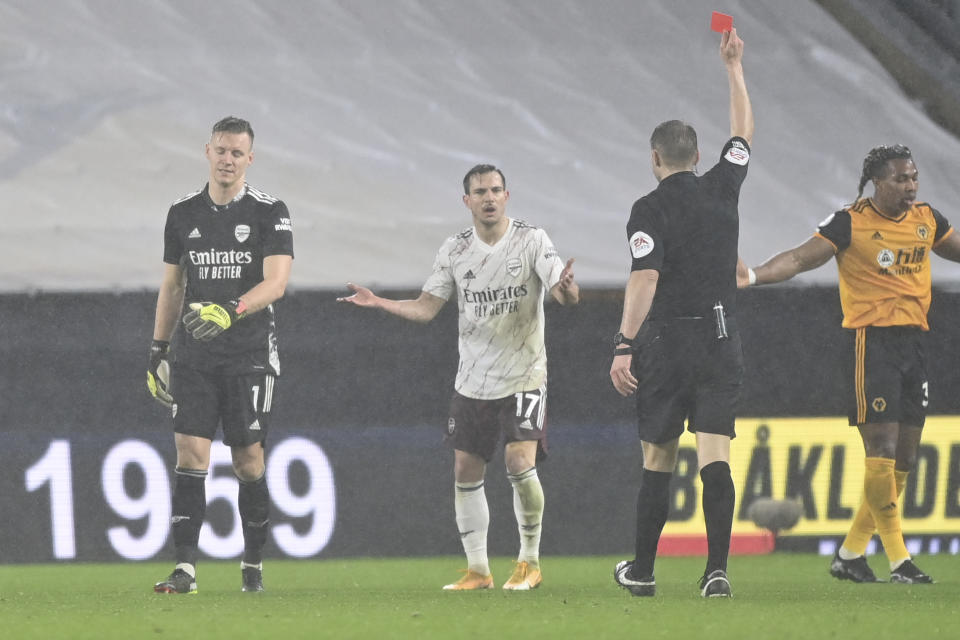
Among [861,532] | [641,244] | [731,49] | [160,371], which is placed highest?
[731,49]

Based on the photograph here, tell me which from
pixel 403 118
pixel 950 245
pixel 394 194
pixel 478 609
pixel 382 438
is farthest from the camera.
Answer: pixel 403 118

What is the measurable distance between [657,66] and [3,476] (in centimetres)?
564

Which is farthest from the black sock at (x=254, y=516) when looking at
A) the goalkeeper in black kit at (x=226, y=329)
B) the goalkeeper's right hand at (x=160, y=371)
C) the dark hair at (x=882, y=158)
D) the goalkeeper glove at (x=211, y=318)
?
the dark hair at (x=882, y=158)

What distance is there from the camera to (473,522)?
737 cm

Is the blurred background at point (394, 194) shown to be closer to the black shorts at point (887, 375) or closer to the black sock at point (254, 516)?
the black shorts at point (887, 375)

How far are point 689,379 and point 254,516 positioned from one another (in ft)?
7.09

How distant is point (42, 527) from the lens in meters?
9.63

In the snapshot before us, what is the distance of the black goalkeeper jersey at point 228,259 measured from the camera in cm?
685

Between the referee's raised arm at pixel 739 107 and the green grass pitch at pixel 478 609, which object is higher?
the referee's raised arm at pixel 739 107

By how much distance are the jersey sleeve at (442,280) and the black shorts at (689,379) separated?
1.62m

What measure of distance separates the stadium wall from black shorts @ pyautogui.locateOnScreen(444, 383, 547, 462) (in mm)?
2325

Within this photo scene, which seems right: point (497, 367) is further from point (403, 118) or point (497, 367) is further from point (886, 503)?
point (403, 118)

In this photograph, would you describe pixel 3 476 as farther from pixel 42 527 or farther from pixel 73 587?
pixel 73 587

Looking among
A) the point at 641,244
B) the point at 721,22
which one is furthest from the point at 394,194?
the point at 641,244
